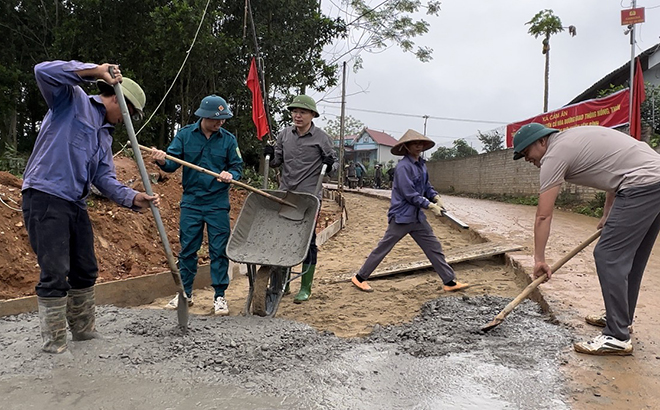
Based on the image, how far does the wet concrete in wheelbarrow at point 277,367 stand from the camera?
7.12 ft

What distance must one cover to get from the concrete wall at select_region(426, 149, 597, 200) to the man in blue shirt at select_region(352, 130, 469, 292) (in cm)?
967

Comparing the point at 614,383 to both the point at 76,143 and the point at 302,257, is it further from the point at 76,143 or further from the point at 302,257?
the point at 76,143

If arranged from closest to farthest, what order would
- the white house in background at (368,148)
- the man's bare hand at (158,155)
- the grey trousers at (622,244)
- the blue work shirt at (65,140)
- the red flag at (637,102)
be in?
the blue work shirt at (65,140) → the grey trousers at (622,244) → the man's bare hand at (158,155) → the red flag at (637,102) → the white house in background at (368,148)

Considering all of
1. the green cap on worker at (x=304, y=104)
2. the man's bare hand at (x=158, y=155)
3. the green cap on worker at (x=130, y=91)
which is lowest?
the man's bare hand at (x=158, y=155)

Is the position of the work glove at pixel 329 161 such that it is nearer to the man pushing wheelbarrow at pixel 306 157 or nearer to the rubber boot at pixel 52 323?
the man pushing wheelbarrow at pixel 306 157

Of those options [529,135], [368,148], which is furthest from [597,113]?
[368,148]

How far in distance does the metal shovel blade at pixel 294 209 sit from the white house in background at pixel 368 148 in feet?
142

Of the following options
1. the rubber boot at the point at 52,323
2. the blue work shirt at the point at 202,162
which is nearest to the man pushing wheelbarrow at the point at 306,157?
the blue work shirt at the point at 202,162

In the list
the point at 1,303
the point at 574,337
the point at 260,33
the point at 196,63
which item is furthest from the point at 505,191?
the point at 1,303

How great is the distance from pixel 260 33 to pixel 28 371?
11.9 metres

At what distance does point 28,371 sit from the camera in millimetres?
2396

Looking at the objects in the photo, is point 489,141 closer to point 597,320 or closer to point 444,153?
point 444,153

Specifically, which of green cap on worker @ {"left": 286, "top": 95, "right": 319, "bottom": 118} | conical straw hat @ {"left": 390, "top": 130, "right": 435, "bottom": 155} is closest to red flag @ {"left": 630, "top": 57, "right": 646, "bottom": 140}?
conical straw hat @ {"left": 390, "top": 130, "right": 435, "bottom": 155}

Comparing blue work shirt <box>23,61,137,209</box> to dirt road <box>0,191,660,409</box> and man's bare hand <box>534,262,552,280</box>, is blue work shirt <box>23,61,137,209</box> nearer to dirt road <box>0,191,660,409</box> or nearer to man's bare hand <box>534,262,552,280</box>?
dirt road <box>0,191,660,409</box>
